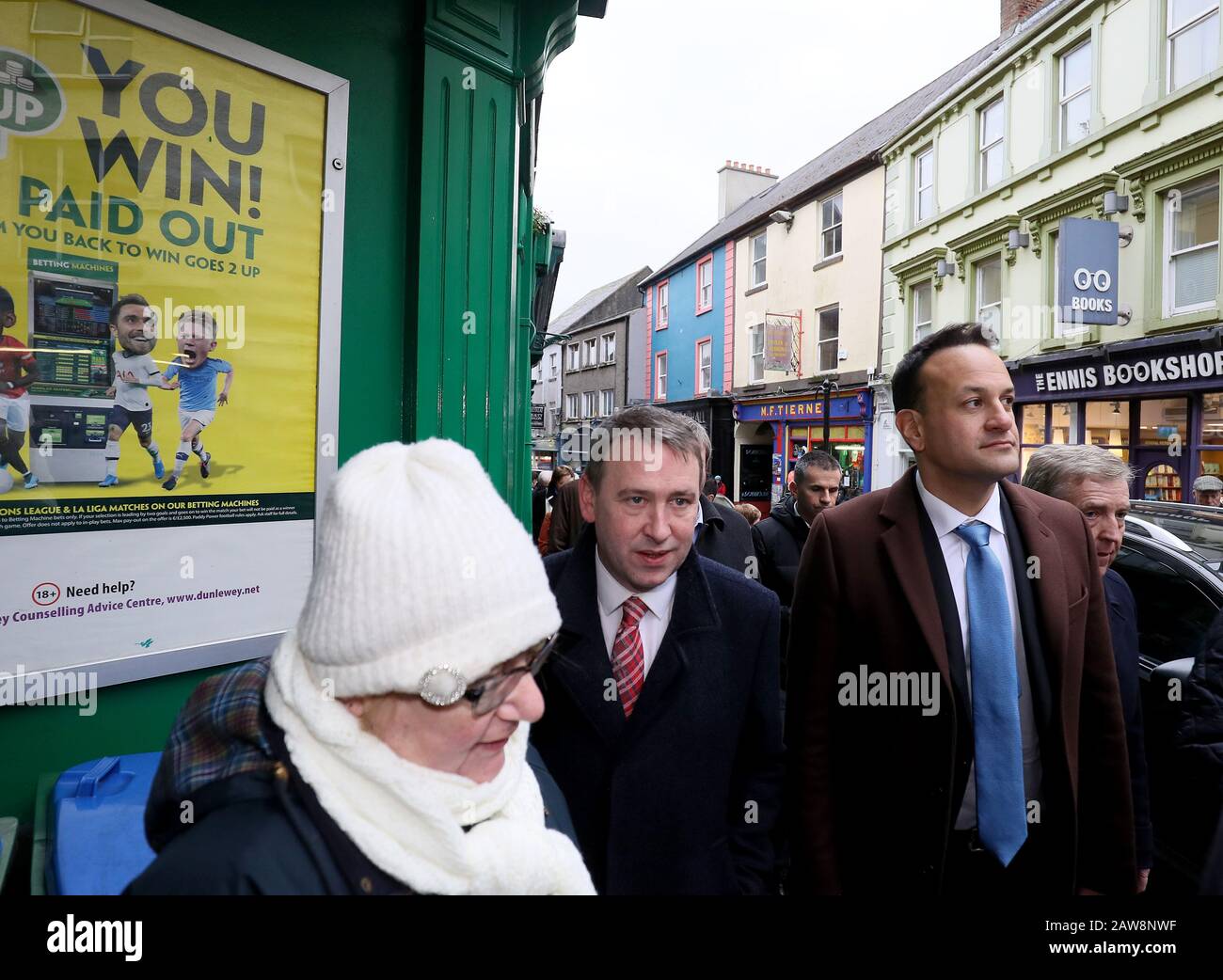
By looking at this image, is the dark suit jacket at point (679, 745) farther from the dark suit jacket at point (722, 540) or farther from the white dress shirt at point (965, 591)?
the dark suit jacket at point (722, 540)

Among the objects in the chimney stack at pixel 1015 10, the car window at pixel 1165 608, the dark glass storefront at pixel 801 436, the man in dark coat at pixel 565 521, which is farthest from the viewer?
the dark glass storefront at pixel 801 436

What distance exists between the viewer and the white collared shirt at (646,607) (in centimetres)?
193

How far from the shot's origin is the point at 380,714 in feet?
3.12

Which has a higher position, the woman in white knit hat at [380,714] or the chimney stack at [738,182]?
the chimney stack at [738,182]

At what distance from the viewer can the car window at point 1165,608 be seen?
349 cm

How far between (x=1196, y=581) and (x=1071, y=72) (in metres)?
13.0

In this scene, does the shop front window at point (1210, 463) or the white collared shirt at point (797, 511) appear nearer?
the white collared shirt at point (797, 511)

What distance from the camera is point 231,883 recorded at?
787 millimetres

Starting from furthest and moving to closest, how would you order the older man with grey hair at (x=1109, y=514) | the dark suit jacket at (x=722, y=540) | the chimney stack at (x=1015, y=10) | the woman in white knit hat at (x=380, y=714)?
the chimney stack at (x=1015, y=10)
the dark suit jacket at (x=722, y=540)
the older man with grey hair at (x=1109, y=514)
the woman in white knit hat at (x=380, y=714)

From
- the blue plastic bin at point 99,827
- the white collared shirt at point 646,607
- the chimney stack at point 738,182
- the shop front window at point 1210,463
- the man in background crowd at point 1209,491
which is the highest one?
the chimney stack at point 738,182

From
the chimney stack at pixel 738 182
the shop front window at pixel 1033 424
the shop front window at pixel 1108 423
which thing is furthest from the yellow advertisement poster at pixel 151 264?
the chimney stack at pixel 738 182

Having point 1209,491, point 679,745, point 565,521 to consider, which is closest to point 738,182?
point 1209,491

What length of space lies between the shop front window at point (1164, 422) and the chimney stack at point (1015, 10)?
9724 millimetres
